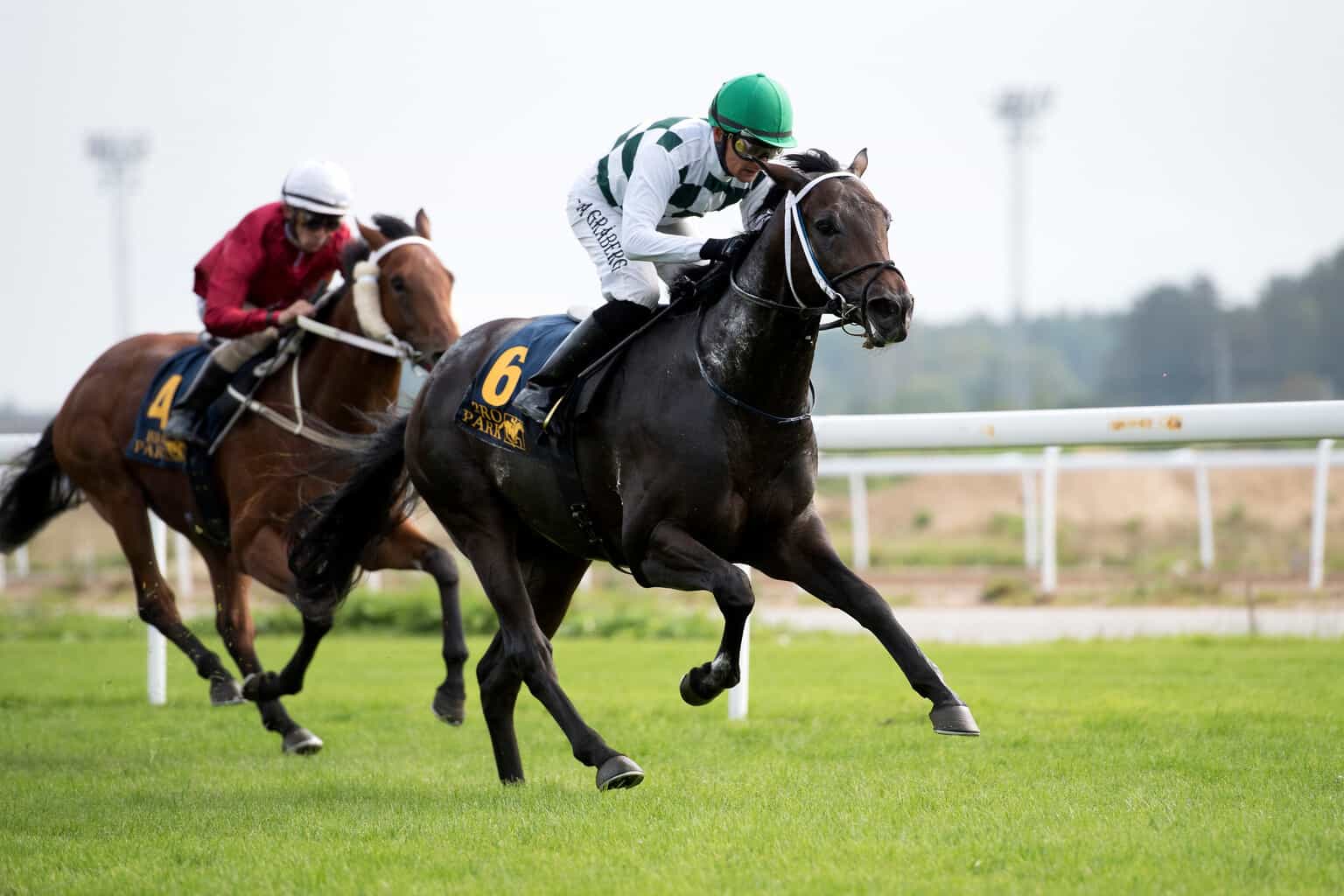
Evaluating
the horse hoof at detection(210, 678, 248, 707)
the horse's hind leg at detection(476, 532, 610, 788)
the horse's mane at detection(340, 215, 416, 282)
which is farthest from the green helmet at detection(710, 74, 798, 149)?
the horse hoof at detection(210, 678, 248, 707)

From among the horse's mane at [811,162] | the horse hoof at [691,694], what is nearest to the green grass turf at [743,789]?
the horse hoof at [691,694]

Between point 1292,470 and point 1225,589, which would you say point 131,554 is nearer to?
point 1225,589

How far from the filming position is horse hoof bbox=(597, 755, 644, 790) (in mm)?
4820

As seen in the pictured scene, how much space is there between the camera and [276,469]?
22.5ft

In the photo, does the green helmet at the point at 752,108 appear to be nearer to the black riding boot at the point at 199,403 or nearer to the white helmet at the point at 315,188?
the white helmet at the point at 315,188

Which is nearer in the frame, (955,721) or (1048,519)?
(955,721)

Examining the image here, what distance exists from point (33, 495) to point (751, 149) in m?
5.43

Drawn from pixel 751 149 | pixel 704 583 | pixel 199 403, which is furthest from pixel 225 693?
pixel 751 149

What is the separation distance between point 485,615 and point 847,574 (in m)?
6.96

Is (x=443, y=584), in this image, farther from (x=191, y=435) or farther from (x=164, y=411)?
(x=164, y=411)

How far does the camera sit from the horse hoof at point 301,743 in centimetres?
653

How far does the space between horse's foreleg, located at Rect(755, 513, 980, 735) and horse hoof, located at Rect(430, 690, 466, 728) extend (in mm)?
1910

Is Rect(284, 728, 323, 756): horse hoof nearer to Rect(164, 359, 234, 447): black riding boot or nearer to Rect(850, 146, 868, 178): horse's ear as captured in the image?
Rect(164, 359, 234, 447): black riding boot

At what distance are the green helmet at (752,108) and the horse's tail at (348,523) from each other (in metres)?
2.16
